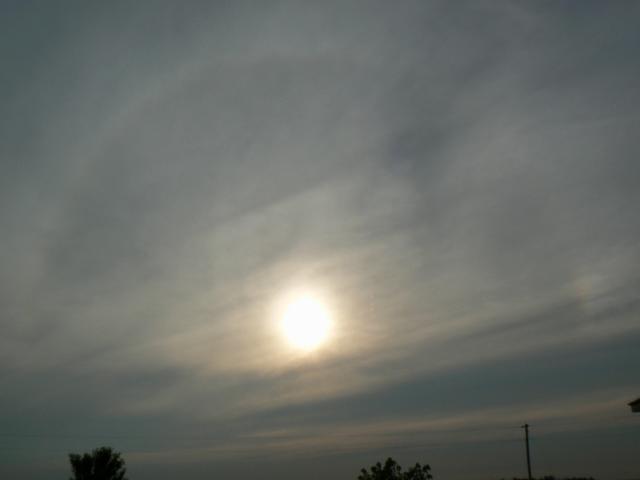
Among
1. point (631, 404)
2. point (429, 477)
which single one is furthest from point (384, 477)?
point (631, 404)


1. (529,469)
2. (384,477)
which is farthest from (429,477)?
(529,469)

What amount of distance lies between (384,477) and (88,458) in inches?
1476

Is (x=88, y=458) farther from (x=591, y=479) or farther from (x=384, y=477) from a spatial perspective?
(x=591, y=479)

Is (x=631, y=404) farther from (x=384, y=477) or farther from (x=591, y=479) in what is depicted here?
(x=591, y=479)

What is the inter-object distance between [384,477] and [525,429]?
37.8m

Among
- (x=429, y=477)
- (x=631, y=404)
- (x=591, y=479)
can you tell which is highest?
(x=631, y=404)

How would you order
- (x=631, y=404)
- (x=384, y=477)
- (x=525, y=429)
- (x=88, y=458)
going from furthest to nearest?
(x=525, y=429)
(x=88, y=458)
(x=384, y=477)
(x=631, y=404)

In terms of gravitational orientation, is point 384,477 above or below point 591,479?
above

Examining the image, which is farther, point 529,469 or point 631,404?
point 529,469

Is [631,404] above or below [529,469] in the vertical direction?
above

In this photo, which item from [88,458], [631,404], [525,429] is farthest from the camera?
[525,429]

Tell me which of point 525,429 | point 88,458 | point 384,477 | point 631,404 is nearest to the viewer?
point 631,404

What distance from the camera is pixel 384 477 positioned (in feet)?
125

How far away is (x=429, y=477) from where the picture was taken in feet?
127
